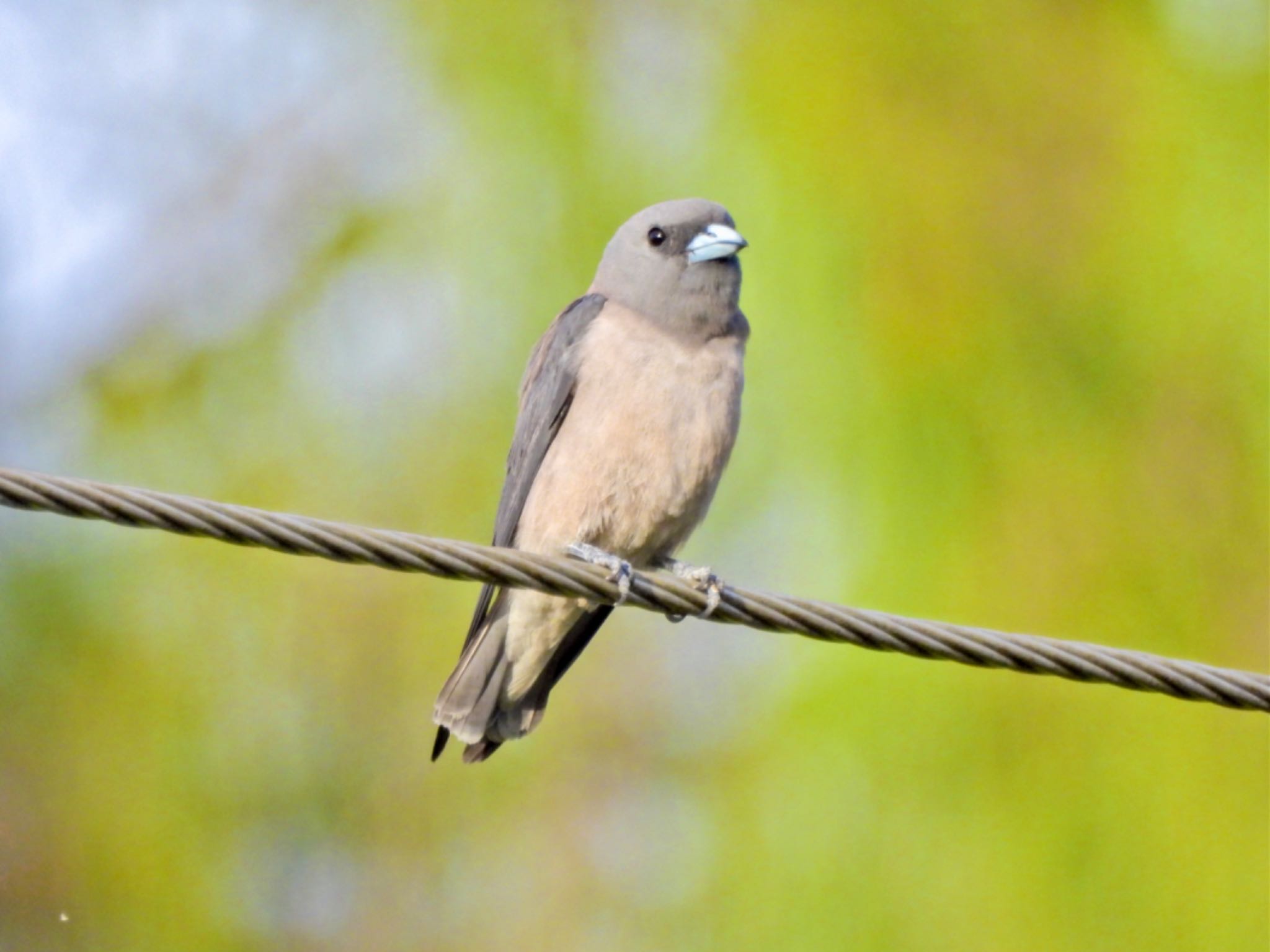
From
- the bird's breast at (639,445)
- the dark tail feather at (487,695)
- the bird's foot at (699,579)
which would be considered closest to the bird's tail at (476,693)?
the dark tail feather at (487,695)

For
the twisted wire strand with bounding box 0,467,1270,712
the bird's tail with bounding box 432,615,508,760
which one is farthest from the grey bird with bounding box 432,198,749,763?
the twisted wire strand with bounding box 0,467,1270,712

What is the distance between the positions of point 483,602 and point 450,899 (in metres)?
4.98

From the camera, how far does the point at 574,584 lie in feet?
12.0

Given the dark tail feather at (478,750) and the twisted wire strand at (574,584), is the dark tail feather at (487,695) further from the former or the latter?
the twisted wire strand at (574,584)

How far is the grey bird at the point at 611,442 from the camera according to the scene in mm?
4867

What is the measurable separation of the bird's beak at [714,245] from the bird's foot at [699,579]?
3.66ft

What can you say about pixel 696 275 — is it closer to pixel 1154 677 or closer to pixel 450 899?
pixel 1154 677

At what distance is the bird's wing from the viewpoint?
5141 mm

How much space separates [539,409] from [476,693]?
1.04 metres

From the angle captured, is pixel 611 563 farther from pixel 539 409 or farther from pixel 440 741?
pixel 440 741

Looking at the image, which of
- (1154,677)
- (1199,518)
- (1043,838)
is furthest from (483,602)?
(1199,518)

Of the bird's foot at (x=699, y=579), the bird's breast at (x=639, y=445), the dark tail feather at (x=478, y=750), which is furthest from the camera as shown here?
the dark tail feather at (x=478, y=750)

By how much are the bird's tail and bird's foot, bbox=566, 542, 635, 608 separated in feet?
1.69

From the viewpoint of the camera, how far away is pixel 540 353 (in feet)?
17.5
